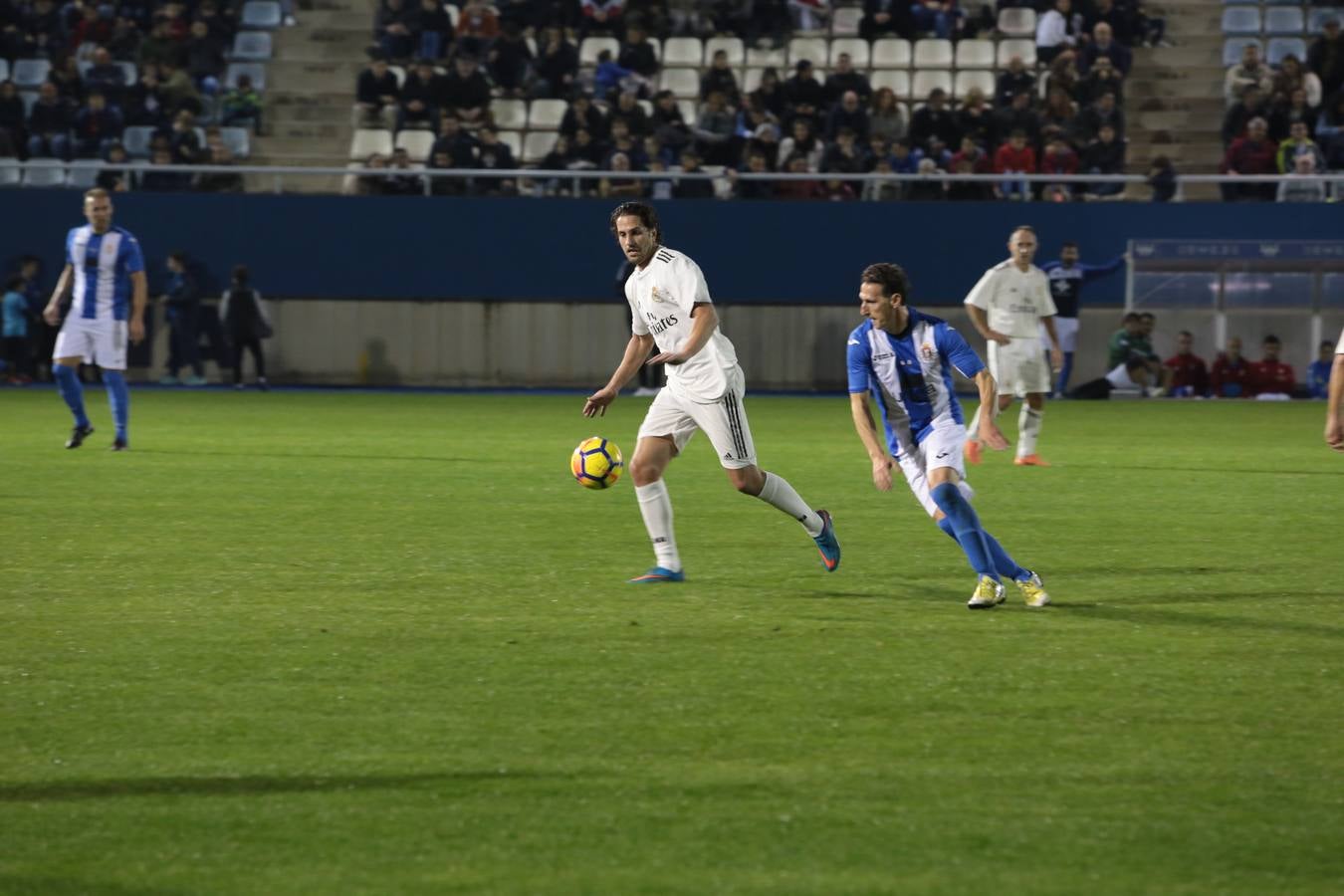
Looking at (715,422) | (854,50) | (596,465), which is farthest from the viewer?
(854,50)

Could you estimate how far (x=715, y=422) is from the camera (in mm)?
9281

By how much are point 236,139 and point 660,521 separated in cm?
2223

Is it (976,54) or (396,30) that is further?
(396,30)

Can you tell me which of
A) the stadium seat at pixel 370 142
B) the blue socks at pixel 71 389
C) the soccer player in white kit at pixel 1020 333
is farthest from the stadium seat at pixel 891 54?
the blue socks at pixel 71 389

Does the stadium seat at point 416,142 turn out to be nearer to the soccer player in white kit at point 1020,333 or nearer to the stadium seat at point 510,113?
the stadium seat at point 510,113

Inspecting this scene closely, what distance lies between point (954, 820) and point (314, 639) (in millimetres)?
3517

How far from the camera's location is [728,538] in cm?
1120

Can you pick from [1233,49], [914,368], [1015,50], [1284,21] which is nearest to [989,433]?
[914,368]

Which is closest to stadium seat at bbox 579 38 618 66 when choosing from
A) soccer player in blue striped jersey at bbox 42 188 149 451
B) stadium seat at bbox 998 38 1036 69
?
stadium seat at bbox 998 38 1036 69

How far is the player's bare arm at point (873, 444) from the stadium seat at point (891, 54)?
21630 mm

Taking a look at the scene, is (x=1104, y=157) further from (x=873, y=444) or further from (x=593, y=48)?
(x=873, y=444)

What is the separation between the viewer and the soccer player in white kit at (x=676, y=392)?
9.25 m

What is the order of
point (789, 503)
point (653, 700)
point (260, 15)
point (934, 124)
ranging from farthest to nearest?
point (260, 15)
point (934, 124)
point (789, 503)
point (653, 700)

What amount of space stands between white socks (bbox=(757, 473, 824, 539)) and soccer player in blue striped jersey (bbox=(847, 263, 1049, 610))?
3.13 ft
